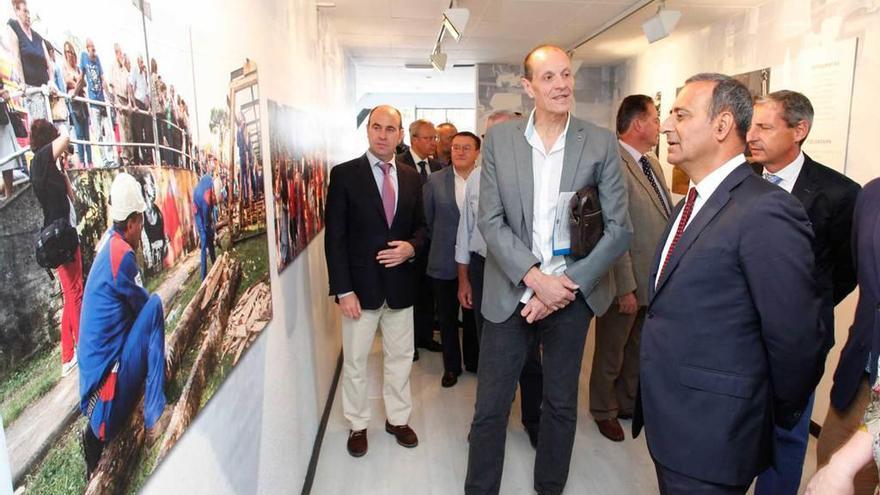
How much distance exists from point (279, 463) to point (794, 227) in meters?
1.88

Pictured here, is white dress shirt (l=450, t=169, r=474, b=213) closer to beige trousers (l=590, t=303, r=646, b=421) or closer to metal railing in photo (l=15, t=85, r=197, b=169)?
beige trousers (l=590, t=303, r=646, b=421)

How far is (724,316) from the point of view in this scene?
1383mm

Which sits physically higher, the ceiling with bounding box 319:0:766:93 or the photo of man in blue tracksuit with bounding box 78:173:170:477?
the ceiling with bounding box 319:0:766:93

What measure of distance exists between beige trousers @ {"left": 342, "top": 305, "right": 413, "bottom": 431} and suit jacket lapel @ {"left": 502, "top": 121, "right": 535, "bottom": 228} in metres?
1.05

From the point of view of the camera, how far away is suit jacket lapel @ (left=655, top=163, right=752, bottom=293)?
1.40 m

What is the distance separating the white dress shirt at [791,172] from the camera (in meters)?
2.21

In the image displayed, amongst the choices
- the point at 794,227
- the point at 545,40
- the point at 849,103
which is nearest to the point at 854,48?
the point at 849,103

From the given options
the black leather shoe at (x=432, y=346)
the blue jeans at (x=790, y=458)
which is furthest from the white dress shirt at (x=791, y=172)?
the black leather shoe at (x=432, y=346)

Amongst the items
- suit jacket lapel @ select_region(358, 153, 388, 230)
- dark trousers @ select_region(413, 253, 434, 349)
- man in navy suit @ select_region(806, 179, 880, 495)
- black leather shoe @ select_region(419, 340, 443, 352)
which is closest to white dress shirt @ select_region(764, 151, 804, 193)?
man in navy suit @ select_region(806, 179, 880, 495)

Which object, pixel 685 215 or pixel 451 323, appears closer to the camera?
pixel 685 215

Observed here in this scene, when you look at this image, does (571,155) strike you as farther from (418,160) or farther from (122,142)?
(418,160)

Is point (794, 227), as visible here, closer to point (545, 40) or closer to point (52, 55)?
point (52, 55)

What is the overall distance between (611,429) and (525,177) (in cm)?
174

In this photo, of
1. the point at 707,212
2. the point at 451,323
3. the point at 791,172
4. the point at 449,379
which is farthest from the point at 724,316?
the point at 449,379
